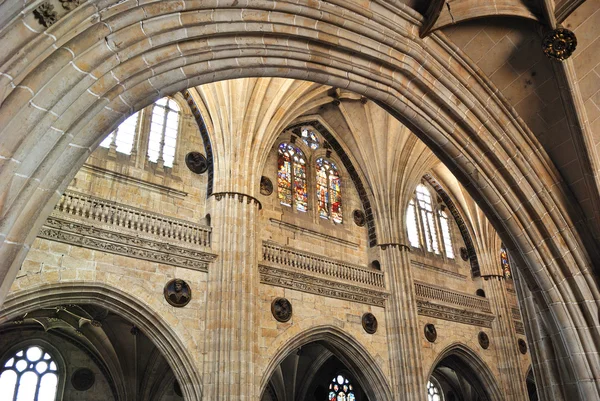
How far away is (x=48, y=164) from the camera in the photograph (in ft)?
14.3

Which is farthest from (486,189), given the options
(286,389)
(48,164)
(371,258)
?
(286,389)

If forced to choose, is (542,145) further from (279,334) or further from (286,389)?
(286,389)

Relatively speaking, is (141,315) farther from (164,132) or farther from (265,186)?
(265,186)

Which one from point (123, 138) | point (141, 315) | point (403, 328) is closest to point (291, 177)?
point (123, 138)

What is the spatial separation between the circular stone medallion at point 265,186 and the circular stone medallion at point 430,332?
241 inches

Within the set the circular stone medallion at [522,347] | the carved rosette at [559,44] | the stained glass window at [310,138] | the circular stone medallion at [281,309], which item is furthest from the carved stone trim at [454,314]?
the carved rosette at [559,44]

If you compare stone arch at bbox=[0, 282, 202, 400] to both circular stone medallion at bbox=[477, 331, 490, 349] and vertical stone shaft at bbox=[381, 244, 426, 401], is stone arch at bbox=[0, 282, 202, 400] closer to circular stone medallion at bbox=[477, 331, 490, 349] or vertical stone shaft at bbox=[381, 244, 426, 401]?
vertical stone shaft at bbox=[381, 244, 426, 401]

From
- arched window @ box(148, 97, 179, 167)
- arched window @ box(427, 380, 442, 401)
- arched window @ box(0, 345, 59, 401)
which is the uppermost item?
arched window @ box(148, 97, 179, 167)

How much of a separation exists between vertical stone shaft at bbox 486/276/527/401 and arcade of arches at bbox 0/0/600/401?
7cm

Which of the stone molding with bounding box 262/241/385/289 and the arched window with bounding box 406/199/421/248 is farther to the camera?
the arched window with bounding box 406/199/421/248

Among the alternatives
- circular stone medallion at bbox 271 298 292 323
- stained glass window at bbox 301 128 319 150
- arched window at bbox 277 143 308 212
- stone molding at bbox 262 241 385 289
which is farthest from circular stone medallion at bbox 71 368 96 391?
stained glass window at bbox 301 128 319 150

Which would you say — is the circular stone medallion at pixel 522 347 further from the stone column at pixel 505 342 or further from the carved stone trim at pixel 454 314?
the carved stone trim at pixel 454 314

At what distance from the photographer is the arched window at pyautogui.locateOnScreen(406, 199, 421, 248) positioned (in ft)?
60.5

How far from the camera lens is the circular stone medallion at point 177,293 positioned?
35.6 ft
